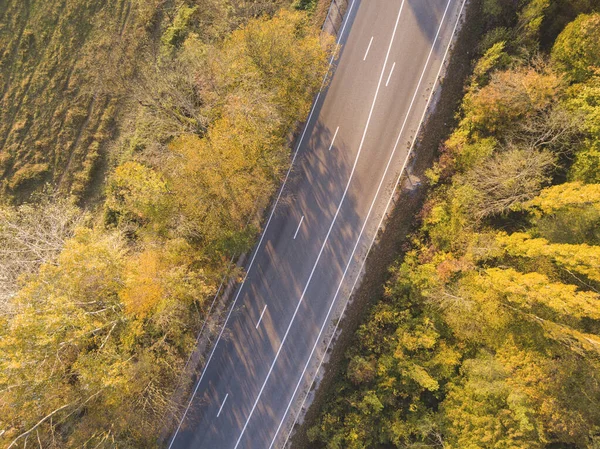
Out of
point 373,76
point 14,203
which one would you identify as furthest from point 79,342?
point 373,76

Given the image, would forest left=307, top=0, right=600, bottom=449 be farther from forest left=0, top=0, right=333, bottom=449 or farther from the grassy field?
the grassy field

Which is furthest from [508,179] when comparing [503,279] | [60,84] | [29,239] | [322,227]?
[60,84]

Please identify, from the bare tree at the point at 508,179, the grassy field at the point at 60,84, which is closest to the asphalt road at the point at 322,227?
the bare tree at the point at 508,179

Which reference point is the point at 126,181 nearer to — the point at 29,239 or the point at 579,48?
the point at 29,239

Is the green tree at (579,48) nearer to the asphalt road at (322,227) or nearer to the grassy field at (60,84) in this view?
the asphalt road at (322,227)

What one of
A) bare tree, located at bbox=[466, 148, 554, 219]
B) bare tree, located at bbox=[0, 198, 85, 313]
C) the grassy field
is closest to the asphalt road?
bare tree, located at bbox=[466, 148, 554, 219]
